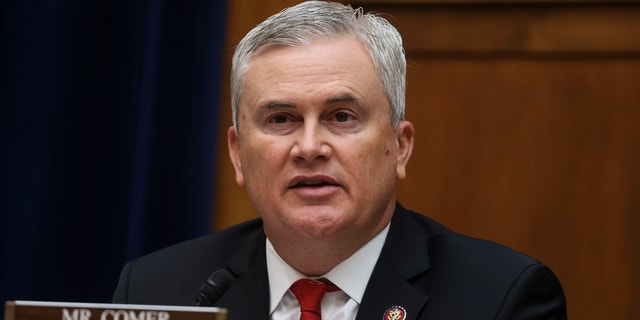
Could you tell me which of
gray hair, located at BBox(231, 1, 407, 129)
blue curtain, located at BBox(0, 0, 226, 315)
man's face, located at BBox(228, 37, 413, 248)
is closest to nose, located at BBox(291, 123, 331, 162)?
man's face, located at BBox(228, 37, 413, 248)

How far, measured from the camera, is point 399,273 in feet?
8.77

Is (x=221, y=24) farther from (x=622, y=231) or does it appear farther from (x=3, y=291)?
(x=622, y=231)

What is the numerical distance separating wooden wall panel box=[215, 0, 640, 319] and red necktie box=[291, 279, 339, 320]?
30.1 inches

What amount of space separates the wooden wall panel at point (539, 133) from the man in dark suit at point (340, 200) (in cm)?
49

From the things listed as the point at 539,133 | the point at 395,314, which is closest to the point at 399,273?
the point at 395,314

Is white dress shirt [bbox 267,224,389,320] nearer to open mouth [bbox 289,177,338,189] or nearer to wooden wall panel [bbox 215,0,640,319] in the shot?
open mouth [bbox 289,177,338,189]

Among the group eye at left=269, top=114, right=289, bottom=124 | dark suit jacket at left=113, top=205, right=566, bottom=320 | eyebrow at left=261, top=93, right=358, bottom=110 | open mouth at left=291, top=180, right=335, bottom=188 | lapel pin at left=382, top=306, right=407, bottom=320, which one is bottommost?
lapel pin at left=382, top=306, right=407, bottom=320

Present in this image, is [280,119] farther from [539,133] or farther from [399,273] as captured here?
[539,133]

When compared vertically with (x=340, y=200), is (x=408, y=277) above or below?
below

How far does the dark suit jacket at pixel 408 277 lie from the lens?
8.41 feet

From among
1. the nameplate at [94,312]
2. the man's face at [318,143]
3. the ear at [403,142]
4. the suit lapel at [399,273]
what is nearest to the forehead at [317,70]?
the man's face at [318,143]

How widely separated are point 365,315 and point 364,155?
38 centimetres

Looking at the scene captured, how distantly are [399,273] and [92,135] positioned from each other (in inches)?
51.6

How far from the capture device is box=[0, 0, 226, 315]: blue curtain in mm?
3445
